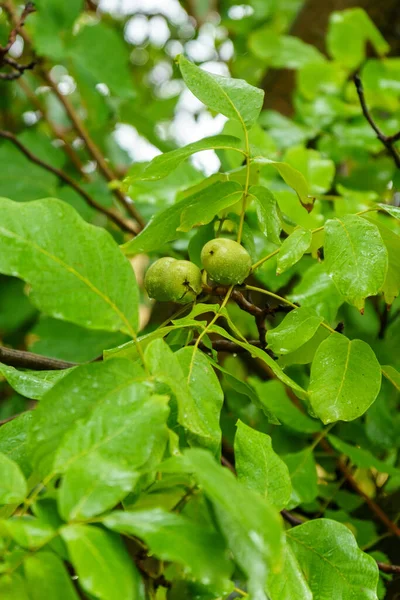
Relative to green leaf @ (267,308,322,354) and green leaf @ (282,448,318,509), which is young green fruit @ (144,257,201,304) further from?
green leaf @ (282,448,318,509)

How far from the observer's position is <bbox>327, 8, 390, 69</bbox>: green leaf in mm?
1112

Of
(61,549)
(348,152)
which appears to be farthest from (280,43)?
(61,549)

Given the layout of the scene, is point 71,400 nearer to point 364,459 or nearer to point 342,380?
point 342,380

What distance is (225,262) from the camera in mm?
453

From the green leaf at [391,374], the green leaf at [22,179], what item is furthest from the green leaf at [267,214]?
the green leaf at [22,179]

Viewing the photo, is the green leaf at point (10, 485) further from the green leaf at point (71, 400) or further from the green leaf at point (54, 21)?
the green leaf at point (54, 21)

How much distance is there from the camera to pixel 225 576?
0.26 meters

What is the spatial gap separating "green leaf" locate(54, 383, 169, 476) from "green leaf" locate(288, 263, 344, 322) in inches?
12.9

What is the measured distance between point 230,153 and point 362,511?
0.49 m

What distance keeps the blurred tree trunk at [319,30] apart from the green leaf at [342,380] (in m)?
0.97

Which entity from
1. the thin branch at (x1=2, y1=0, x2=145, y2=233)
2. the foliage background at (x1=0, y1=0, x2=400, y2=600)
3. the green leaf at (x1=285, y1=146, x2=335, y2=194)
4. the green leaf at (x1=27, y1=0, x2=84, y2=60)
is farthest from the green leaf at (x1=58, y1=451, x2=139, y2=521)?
the green leaf at (x1=27, y1=0, x2=84, y2=60)

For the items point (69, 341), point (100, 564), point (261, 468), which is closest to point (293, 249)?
point (261, 468)

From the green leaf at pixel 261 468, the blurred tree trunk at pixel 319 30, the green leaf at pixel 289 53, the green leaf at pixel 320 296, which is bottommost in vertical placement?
the blurred tree trunk at pixel 319 30

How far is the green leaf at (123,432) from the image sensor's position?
30cm
